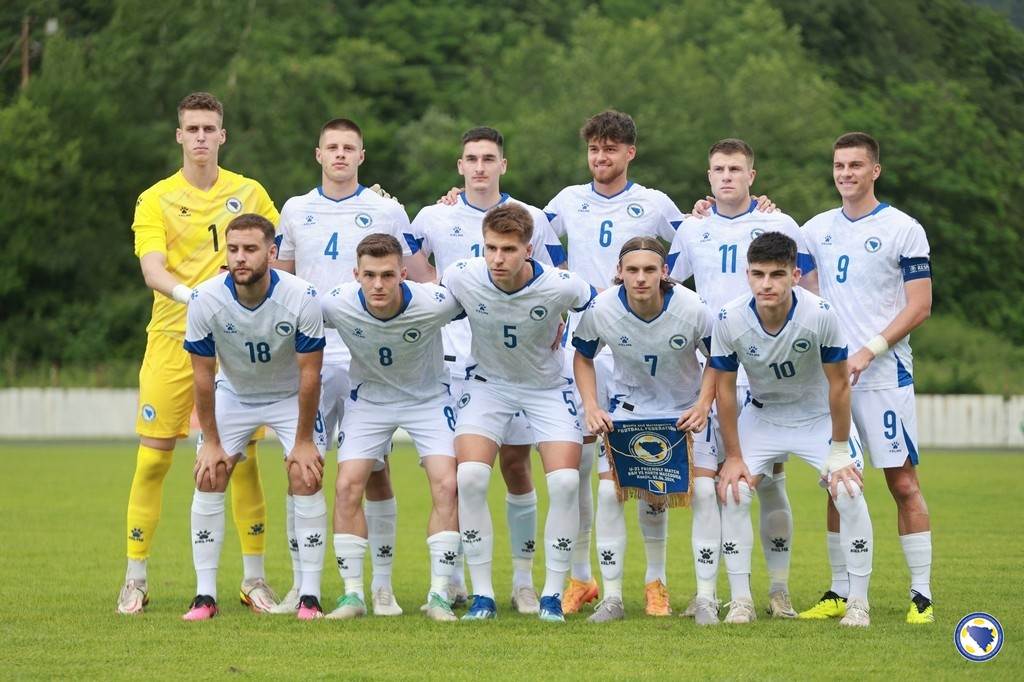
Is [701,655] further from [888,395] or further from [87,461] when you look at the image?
[87,461]

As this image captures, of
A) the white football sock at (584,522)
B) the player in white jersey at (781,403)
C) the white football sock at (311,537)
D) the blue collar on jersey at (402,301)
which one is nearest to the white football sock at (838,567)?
the player in white jersey at (781,403)

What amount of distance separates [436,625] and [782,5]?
132 ft

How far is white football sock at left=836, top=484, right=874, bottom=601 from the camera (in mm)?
8211

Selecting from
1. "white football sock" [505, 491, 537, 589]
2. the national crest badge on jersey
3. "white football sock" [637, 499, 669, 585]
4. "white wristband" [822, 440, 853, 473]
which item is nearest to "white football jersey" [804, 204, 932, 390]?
"white wristband" [822, 440, 853, 473]

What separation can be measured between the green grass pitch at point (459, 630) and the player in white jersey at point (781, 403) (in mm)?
426

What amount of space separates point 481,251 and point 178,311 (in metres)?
1.78

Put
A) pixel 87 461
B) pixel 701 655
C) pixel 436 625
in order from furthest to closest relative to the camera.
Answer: pixel 87 461 → pixel 436 625 → pixel 701 655

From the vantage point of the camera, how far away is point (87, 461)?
23844mm

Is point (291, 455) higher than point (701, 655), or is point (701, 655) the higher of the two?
point (291, 455)

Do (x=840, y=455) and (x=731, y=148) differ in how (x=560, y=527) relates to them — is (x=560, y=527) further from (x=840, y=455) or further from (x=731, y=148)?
(x=731, y=148)

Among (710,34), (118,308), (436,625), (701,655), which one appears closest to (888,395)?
(701,655)

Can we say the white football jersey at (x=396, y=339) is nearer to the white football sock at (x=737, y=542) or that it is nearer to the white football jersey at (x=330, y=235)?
the white football jersey at (x=330, y=235)

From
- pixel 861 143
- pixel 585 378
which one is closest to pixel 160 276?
pixel 585 378

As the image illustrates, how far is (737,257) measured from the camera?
29.6 ft
